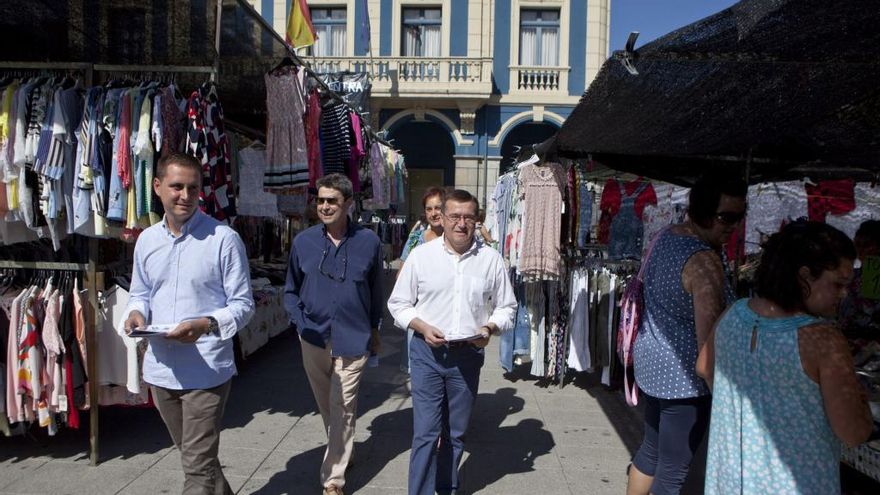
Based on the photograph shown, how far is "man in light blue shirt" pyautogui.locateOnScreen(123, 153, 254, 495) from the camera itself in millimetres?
2744

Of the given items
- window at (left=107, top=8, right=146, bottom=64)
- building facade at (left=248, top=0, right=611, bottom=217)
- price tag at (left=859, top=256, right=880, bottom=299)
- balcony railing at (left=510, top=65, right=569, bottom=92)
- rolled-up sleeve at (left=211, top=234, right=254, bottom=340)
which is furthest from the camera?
balcony railing at (left=510, top=65, right=569, bottom=92)

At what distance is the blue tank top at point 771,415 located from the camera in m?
1.81

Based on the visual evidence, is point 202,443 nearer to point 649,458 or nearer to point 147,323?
point 147,323

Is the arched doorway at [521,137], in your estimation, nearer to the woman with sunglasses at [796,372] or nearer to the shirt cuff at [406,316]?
the shirt cuff at [406,316]

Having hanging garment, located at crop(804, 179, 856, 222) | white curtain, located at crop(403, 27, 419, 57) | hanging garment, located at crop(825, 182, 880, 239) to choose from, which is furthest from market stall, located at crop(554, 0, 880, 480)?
white curtain, located at crop(403, 27, 419, 57)

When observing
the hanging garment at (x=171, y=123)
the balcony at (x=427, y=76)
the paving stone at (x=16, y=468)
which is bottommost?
the paving stone at (x=16, y=468)

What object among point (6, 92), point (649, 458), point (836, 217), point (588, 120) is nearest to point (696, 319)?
point (649, 458)

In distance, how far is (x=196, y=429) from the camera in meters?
2.76

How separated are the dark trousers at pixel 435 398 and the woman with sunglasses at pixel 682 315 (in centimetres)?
88

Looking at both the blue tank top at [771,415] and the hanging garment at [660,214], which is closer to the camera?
the blue tank top at [771,415]

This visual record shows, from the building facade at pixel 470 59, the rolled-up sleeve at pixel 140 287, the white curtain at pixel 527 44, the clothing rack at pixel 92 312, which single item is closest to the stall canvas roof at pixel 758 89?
the rolled-up sleeve at pixel 140 287

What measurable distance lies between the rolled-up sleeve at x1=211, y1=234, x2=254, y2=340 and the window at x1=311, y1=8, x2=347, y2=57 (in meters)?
16.0

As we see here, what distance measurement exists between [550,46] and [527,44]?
2.19ft

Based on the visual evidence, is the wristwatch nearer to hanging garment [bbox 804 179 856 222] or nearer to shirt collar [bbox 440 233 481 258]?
shirt collar [bbox 440 233 481 258]
